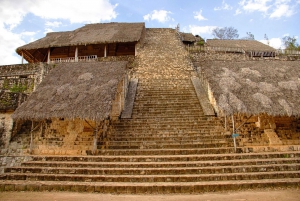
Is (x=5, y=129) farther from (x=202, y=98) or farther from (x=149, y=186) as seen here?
(x=202, y=98)

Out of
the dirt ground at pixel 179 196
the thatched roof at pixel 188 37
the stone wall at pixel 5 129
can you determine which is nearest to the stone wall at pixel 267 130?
the dirt ground at pixel 179 196

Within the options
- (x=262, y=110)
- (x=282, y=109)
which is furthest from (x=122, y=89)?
(x=282, y=109)

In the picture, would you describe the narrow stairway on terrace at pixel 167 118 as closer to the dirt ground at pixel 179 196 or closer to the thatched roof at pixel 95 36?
the dirt ground at pixel 179 196

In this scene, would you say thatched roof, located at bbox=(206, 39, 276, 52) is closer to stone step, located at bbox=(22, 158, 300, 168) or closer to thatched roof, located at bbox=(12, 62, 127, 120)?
thatched roof, located at bbox=(12, 62, 127, 120)

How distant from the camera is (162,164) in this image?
18.4 feet

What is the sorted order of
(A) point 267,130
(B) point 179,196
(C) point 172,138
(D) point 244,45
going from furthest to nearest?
1. (D) point 244,45
2. (A) point 267,130
3. (C) point 172,138
4. (B) point 179,196

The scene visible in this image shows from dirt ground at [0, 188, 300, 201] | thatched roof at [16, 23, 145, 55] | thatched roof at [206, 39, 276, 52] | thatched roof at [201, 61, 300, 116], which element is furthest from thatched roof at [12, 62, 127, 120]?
thatched roof at [206, 39, 276, 52]

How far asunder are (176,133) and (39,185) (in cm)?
447

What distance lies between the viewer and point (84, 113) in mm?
6695

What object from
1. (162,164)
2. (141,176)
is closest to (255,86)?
(162,164)

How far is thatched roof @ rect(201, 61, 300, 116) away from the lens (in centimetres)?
695

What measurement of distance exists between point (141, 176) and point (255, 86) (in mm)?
5472

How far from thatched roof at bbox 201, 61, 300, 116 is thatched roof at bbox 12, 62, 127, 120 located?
3.81m

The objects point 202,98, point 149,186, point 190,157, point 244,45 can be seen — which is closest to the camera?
point 149,186
